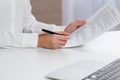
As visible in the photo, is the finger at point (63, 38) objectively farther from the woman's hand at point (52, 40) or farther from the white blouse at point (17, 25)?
the white blouse at point (17, 25)

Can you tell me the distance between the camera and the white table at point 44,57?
935 mm

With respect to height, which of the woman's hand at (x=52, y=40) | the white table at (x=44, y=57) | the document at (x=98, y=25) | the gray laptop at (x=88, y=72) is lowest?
the white table at (x=44, y=57)

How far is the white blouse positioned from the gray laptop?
1.47ft

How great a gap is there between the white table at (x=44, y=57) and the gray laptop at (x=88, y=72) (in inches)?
2.5

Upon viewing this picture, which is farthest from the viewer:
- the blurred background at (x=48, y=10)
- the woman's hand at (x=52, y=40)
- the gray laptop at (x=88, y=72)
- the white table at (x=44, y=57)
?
the blurred background at (x=48, y=10)

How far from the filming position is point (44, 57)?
1.17 metres

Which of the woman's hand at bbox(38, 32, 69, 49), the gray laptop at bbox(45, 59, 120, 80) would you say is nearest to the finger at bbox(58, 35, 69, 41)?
the woman's hand at bbox(38, 32, 69, 49)

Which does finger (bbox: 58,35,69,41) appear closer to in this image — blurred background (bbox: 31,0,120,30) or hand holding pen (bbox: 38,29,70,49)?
hand holding pen (bbox: 38,29,70,49)

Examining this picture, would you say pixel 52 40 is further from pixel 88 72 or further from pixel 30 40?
pixel 88 72

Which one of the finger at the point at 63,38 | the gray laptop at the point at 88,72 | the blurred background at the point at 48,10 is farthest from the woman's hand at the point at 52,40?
the blurred background at the point at 48,10

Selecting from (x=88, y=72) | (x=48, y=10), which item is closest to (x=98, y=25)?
(x=88, y=72)

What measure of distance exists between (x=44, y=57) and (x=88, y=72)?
0.34 meters

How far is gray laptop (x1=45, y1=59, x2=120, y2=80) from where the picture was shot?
0.80m

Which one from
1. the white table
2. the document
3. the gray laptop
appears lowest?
the white table
